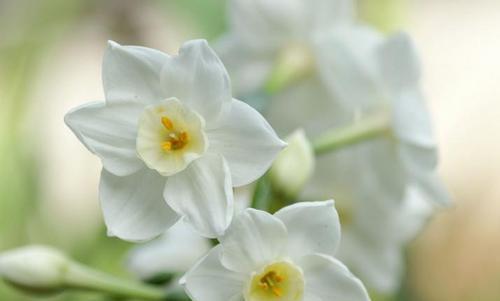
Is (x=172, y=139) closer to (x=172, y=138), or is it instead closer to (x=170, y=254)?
Result: (x=172, y=138)

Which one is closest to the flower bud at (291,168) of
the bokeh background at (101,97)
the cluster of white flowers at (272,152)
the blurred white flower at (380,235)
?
the cluster of white flowers at (272,152)

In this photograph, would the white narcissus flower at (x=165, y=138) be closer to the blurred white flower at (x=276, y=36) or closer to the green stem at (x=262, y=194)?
the green stem at (x=262, y=194)

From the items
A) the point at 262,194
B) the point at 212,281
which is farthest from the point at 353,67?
the point at 212,281

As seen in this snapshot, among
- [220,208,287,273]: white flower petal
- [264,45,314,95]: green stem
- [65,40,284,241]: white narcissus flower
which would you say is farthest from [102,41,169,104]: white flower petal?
[264,45,314,95]: green stem

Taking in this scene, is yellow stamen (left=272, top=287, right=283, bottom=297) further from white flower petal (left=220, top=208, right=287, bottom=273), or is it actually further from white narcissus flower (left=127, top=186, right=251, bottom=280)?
white narcissus flower (left=127, top=186, right=251, bottom=280)

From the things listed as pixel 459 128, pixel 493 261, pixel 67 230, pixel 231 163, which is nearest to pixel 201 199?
pixel 231 163

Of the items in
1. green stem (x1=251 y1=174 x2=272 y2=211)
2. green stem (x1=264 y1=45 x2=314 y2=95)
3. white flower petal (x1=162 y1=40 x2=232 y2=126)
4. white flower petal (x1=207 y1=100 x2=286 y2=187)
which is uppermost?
white flower petal (x1=162 y1=40 x2=232 y2=126)

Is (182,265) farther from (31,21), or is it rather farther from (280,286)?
(31,21)

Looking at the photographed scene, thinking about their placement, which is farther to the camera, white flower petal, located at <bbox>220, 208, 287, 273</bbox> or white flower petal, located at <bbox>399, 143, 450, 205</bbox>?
white flower petal, located at <bbox>399, 143, 450, 205</bbox>
